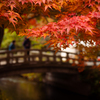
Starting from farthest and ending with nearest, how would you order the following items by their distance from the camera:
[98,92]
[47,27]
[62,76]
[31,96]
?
[62,76]
[31,96]
[98,92]
[47,27]

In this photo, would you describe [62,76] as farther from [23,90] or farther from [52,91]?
[23,90]

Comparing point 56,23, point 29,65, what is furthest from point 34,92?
Result: point 56,23

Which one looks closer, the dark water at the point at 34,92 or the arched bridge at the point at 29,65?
the arched bridge at the point at 29,65

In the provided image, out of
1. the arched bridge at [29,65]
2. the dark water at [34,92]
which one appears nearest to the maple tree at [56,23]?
the arched bridge at [29,65]

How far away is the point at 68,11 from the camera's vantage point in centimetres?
518

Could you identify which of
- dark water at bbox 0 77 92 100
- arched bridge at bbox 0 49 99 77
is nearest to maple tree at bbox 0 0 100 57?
arched bridge at bbox 0 49 99 77

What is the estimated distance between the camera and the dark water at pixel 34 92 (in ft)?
35.5

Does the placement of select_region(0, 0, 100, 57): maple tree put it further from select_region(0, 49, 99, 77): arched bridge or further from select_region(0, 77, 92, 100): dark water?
select_region(0, 77, 92, 100): dark water

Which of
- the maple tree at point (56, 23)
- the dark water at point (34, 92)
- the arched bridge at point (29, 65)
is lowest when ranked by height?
the dark water at point (34, 92)

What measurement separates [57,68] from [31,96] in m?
2.82

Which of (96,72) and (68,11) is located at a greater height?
(68,11)

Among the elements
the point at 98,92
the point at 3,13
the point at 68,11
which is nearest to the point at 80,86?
the point at 98,92

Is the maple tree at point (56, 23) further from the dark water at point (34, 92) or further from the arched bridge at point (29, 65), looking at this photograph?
the dark water at point (34, 92)

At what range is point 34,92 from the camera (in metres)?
11.8
